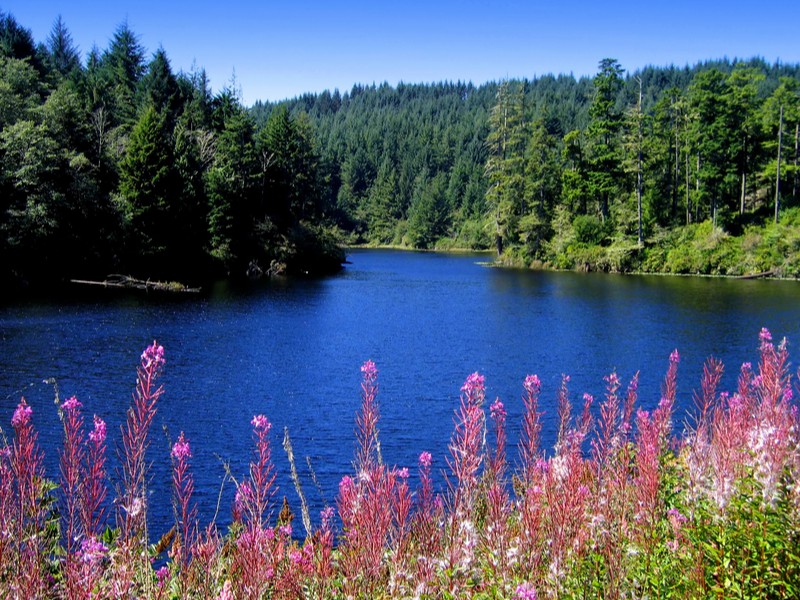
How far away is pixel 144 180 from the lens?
161 feet

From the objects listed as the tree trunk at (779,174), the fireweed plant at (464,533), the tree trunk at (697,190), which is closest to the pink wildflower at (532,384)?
the fireweed plant at (464,533)

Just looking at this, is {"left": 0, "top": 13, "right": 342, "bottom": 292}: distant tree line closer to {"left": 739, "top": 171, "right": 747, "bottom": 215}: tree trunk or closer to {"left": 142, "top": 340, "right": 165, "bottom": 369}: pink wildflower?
{"left": 739, "top": 171, "right": 747, "bottom": 215}: tree trunk

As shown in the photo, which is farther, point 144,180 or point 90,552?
point 144,180

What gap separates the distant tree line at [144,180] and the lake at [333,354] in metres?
7.37

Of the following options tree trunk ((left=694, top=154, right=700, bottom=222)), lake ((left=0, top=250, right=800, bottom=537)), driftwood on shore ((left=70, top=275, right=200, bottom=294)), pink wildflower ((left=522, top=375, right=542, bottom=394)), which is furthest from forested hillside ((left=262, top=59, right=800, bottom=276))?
pink wildflower ((left=522, top=375, right=542, bottom=394))

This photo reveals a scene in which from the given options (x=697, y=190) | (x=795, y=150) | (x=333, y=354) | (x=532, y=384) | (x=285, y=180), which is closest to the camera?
(x=532, y=384)

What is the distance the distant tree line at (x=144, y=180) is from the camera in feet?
134

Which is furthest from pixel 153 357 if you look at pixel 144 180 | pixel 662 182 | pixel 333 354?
pixel 662 182

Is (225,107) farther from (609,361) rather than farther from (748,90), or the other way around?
(609,361)

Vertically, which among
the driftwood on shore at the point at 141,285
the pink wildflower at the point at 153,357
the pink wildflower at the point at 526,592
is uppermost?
the pink wildflower at the point at 153,357

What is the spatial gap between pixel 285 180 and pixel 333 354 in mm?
41284

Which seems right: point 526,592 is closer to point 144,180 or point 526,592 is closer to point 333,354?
point 333,354

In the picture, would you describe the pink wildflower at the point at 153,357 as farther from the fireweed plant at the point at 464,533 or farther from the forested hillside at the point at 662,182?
the forested hillside at the point at 662,182

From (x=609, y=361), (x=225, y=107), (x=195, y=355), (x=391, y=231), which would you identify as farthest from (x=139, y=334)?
(x=391, y=231)
